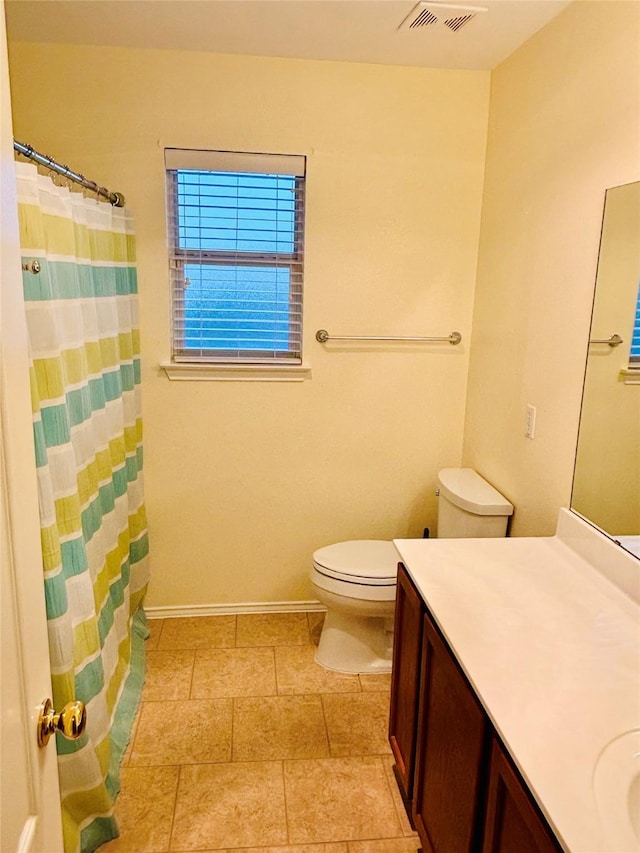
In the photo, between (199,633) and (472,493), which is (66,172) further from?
(199,633)

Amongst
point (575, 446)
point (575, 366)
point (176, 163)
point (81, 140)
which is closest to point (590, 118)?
point (575, 366)

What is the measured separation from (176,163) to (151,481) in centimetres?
140

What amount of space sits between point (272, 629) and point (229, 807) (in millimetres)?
1020

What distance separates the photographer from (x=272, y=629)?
9.55 feet

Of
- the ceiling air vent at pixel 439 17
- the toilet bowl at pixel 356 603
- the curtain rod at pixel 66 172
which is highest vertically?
the ceiling air vent at pixel 439 17

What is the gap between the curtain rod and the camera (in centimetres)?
155

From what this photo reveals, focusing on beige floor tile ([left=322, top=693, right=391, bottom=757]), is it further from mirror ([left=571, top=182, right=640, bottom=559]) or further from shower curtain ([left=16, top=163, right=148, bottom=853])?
mirror ([left=571, top=182, right=640, bottom=559])

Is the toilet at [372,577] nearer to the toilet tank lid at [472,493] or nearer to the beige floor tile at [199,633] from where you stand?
the toilet tank lid at [472,493]

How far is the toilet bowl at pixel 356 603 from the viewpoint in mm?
2445

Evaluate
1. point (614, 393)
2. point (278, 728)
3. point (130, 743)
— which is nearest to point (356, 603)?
point (278, 728)

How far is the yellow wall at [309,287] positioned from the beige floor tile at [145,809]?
1003mm

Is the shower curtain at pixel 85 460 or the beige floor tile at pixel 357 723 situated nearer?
the shower curtain at pixel 85 460

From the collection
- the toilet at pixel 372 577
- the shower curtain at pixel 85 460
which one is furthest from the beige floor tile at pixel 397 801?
the shower curtain at pixel 85 460

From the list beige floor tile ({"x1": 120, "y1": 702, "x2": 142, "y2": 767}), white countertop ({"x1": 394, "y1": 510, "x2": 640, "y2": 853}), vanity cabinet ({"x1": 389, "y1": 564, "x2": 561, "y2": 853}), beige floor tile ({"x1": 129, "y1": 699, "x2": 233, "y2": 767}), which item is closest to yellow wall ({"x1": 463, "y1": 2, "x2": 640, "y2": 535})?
white countertop ({"x1": 394, "y1": 510, "x2": 640, "y2": 853})
